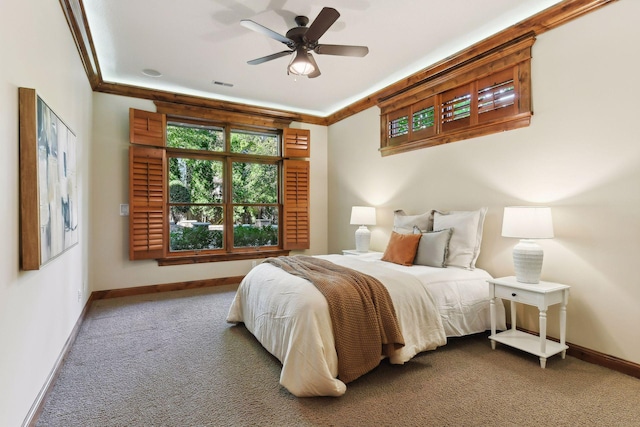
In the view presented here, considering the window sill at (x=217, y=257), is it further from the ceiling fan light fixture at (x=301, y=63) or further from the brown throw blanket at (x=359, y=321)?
the ceiling fan light fixture at (x=301, y=63)

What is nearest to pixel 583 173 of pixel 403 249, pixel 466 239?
pixel 466 239

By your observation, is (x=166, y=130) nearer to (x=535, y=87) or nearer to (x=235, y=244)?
(x=235, y=244)

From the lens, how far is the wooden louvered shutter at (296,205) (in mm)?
5668

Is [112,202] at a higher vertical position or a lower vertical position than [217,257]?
higher

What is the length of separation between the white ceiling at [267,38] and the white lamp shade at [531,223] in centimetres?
173

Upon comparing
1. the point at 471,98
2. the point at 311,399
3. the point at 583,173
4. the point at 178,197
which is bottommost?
the point at 311,399

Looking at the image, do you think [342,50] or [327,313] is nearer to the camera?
[327,313]

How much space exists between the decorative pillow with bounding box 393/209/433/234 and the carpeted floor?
4.03ft

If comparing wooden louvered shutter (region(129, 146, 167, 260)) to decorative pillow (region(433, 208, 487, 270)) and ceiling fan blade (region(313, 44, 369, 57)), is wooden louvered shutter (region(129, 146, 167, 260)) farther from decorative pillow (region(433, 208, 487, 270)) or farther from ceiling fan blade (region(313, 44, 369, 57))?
decorative pillow (region(433, 208, 487, 270))

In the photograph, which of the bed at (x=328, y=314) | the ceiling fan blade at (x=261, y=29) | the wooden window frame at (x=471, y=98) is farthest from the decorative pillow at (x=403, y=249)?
the ceiling fan blade at (x=261, y=29)

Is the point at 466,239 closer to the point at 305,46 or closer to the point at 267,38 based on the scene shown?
the point at 305,46

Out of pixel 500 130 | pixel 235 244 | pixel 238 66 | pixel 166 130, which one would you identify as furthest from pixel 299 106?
pixel 500 130

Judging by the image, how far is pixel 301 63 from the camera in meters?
3.03

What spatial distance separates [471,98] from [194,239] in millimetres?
4190
